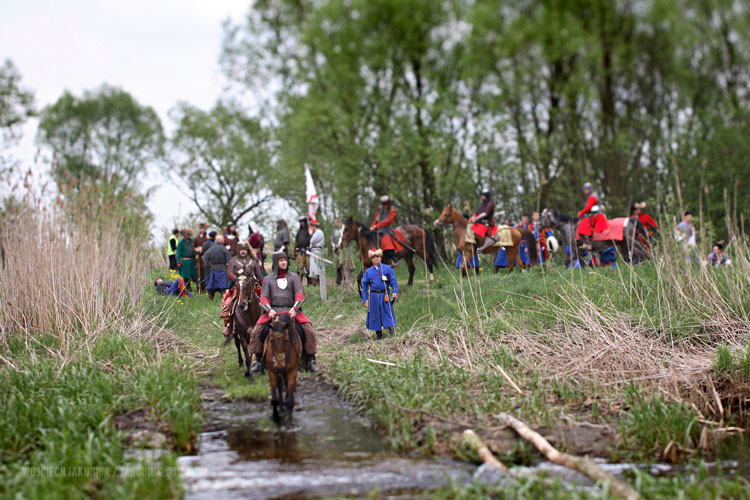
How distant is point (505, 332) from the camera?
29.8ft

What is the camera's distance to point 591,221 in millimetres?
14641

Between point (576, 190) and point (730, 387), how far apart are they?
16039mm

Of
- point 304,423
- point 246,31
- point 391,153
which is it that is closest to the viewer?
point 304,423

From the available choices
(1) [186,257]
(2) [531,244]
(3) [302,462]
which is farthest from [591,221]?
(3) [302,462]

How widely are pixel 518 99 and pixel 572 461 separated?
61.5 ft

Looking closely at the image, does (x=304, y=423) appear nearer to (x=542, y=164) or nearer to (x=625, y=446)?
(x=625, y=446)

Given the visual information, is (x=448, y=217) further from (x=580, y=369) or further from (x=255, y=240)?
(x=580, y=369)

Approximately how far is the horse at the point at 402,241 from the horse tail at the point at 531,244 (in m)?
2.29

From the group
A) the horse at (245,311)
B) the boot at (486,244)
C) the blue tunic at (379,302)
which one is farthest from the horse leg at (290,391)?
the boot at (486,244)

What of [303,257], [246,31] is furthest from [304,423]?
[246,31]

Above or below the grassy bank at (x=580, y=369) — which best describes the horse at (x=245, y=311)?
above

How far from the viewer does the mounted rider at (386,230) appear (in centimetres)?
1452

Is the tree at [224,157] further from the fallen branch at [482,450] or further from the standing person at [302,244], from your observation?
the fallen branch at [482,450]

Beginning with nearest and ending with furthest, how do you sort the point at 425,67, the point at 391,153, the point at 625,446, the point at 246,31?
the point at 625,446 → the point at 391,153 → the point at 425,67 → the point at 246,31
